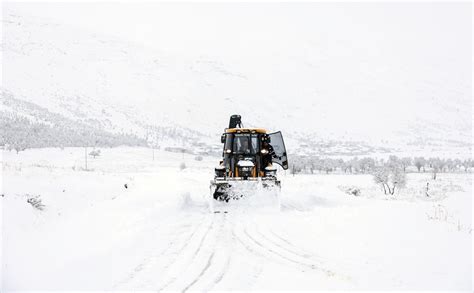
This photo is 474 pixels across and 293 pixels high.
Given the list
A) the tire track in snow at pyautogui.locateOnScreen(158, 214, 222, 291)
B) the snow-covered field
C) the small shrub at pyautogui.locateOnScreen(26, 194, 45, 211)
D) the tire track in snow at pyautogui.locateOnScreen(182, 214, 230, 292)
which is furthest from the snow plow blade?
the small shrub at pyautogui.locateOnScreen(26, 194, 45, 211)

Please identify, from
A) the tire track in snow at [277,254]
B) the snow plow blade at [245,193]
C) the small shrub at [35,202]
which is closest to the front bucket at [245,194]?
the snow plow blade at [245,193]

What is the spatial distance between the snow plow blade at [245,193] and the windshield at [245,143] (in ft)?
4.89

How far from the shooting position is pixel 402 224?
982cm

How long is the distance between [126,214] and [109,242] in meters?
3.24

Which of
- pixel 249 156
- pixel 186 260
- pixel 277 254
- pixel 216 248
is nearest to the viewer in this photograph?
pixel 186 260

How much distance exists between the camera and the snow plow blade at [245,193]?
14.0 m

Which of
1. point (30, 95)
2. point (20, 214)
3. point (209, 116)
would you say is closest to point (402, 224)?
point (20, 214)

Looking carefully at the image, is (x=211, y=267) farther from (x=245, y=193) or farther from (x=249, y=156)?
(x=249, y=156)

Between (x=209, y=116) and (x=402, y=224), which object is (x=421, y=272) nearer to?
(x=402, y=224)

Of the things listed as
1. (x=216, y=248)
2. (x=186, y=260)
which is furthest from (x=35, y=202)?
(x=186, y=260)

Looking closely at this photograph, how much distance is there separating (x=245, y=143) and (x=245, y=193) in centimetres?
230

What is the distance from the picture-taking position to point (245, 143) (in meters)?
15.7

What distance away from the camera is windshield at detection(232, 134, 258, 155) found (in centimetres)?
1564

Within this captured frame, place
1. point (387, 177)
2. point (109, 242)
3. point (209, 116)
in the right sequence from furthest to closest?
point (209, 116) → point (387, 177) → point (109, 242)
